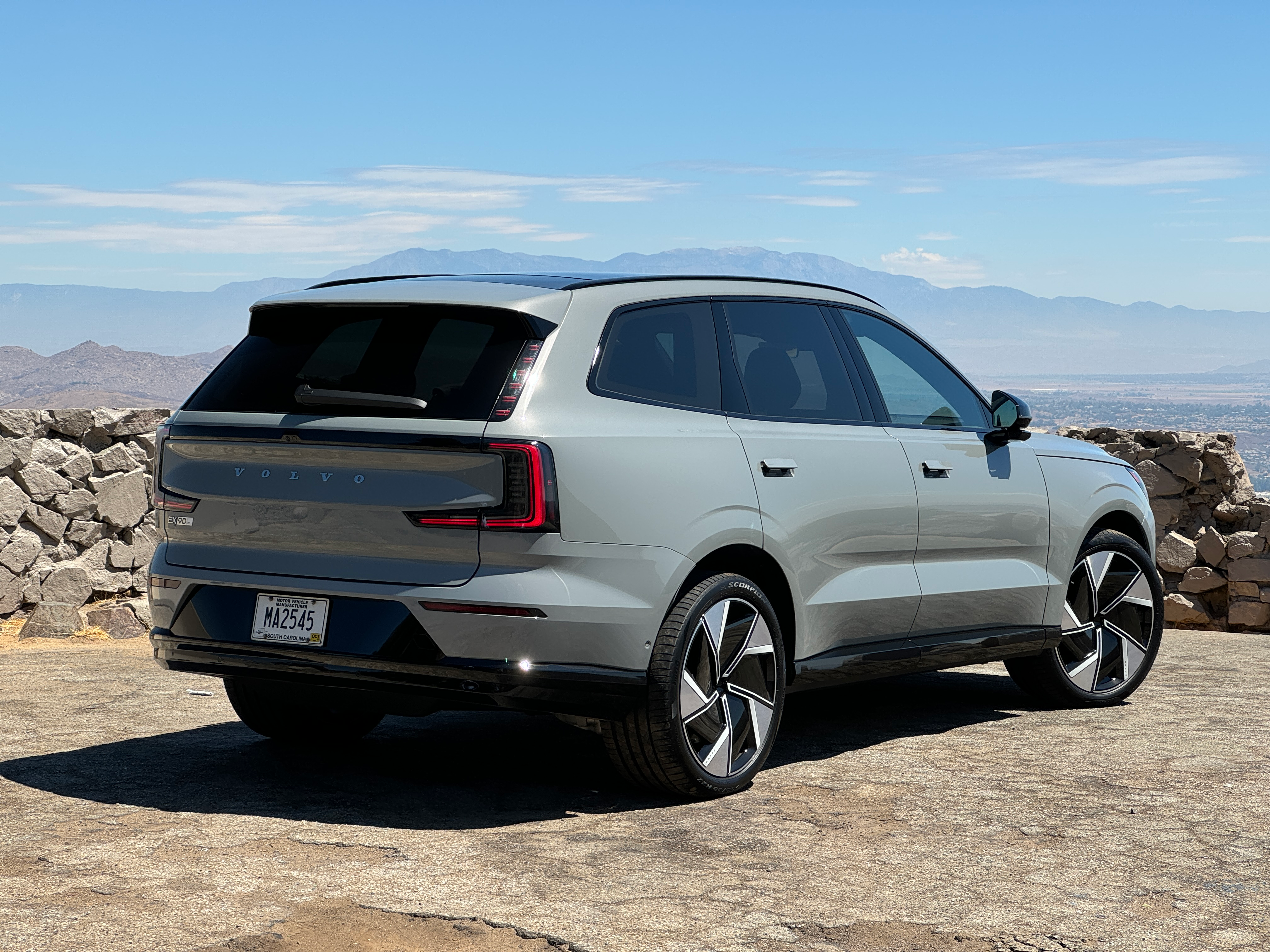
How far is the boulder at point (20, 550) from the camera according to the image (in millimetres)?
10719

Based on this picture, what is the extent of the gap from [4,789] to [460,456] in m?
2.21

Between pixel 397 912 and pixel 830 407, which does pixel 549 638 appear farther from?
pixel 830 407

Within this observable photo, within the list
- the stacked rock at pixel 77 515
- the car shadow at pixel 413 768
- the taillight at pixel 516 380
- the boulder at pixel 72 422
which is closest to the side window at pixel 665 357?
the taillight at pixel 516 380

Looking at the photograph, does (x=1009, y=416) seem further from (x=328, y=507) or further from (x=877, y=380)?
(x=328, y=507)

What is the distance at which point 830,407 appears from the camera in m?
5.98

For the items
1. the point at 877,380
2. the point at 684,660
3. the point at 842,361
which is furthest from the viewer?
the point at 877,380

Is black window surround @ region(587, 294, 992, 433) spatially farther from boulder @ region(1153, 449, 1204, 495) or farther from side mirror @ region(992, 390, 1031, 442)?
boulder @ region(1153, 449, 1204, 495)

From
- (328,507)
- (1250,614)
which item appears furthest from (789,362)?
(1250,614)

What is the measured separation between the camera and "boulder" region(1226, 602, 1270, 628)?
11.6m

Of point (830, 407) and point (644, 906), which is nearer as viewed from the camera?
point (644, 906)

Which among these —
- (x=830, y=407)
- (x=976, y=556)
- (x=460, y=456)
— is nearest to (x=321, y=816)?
(x=460, y=456)

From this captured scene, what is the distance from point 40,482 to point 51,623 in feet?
3.80

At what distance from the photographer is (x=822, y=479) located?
5.67 metres

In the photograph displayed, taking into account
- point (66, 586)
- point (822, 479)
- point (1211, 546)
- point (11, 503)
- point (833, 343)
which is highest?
point (833, 343)
